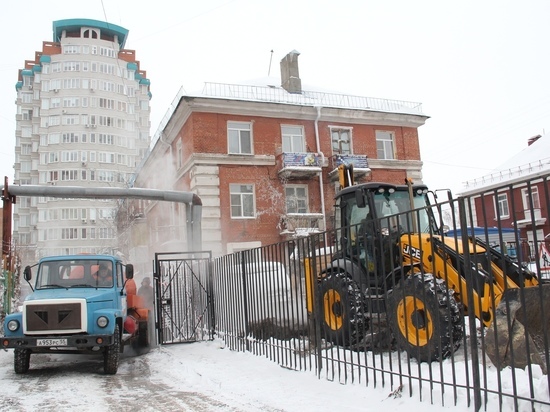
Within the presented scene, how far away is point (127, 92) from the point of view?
73500mm

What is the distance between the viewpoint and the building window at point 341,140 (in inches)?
1125

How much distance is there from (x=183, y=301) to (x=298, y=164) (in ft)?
50.8

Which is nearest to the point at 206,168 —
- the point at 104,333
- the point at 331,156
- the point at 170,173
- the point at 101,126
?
the point at 170,173

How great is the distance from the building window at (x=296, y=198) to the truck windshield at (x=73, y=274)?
1755 centimetres

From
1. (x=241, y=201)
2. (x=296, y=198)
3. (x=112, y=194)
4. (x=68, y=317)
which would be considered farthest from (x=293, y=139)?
(x=68, y=317)

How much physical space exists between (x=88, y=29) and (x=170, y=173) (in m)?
53.5

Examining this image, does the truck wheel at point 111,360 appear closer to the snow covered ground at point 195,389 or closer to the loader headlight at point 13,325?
the snow covered ground at point 195,389

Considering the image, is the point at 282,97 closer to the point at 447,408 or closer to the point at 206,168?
the point at 206,168

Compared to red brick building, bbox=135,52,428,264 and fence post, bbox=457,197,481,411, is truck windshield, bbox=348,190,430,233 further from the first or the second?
red brick building, bbox=135,52,428,264

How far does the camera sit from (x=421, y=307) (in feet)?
20.7

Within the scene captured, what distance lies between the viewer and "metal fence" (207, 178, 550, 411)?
4441mm

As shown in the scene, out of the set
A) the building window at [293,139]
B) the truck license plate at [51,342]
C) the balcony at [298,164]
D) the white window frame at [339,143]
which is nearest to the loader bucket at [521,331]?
the truck license plate at [51,342]

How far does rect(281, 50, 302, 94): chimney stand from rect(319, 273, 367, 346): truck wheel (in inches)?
956

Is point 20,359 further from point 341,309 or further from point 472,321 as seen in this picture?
point 472,321
